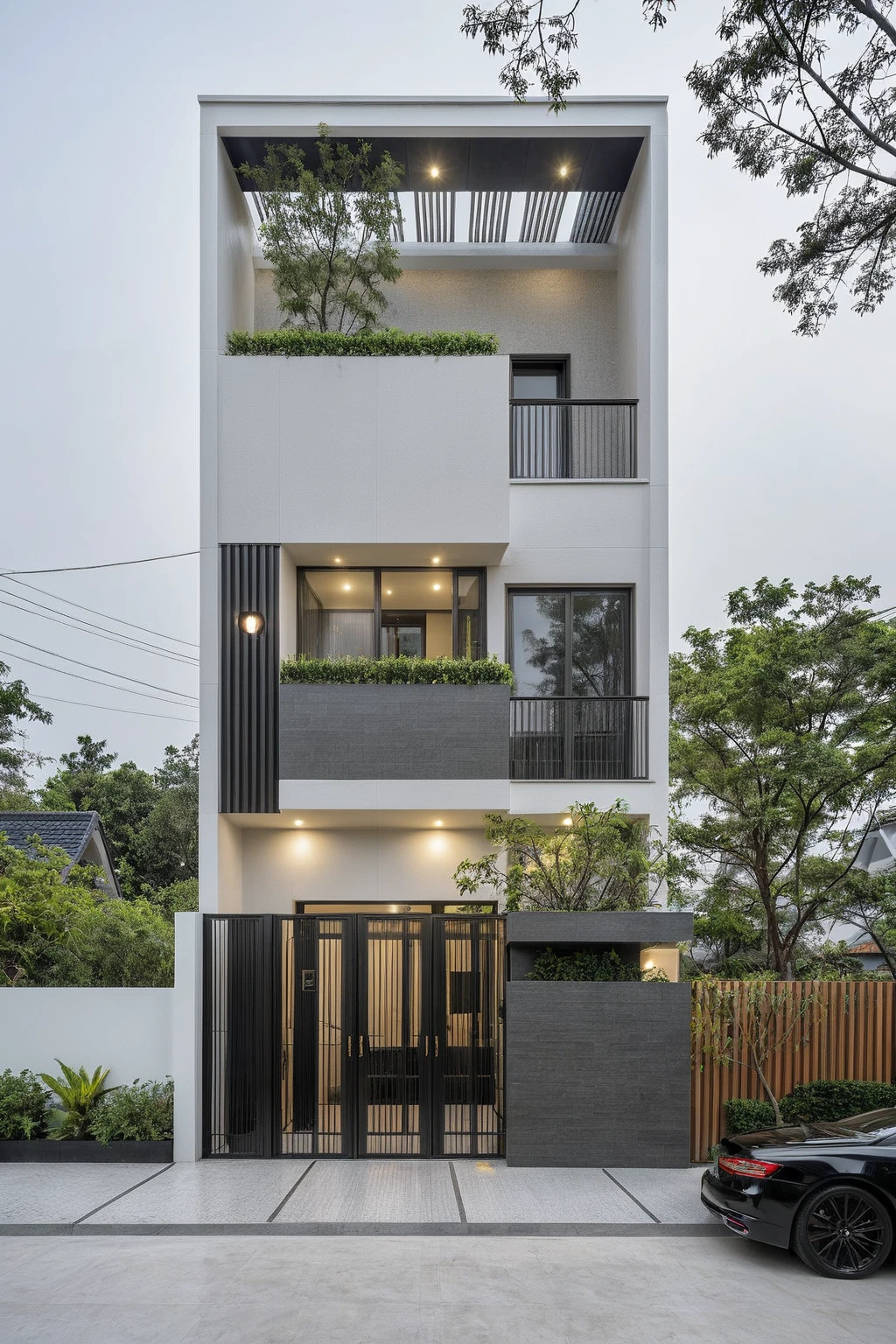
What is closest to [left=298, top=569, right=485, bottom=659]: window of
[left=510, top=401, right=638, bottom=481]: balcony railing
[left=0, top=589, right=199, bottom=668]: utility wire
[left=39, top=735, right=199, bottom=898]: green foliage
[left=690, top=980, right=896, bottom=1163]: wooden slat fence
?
[left=510, top=401, right=638, bottom=481]: balcony railing

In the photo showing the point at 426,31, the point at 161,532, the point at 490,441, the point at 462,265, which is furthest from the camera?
the point at 161,532

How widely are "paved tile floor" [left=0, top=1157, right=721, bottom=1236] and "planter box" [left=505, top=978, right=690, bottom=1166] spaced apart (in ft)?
0.71

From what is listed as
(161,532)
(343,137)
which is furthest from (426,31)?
(161,532)

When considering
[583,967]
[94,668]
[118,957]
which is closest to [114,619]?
[94,668]

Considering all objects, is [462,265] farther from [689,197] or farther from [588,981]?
[588,981]

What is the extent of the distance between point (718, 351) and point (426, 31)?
320 inches

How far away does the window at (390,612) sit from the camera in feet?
43.8

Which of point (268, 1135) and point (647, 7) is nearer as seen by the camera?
point (647, 7)

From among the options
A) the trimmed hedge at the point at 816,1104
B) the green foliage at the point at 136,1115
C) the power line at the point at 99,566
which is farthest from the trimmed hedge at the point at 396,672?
the power line at the point at 99,566

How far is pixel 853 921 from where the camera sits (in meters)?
14.8

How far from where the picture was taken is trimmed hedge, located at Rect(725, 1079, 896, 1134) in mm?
9773

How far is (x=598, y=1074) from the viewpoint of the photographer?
9.77 m

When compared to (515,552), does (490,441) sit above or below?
above

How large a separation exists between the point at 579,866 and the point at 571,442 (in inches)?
237
